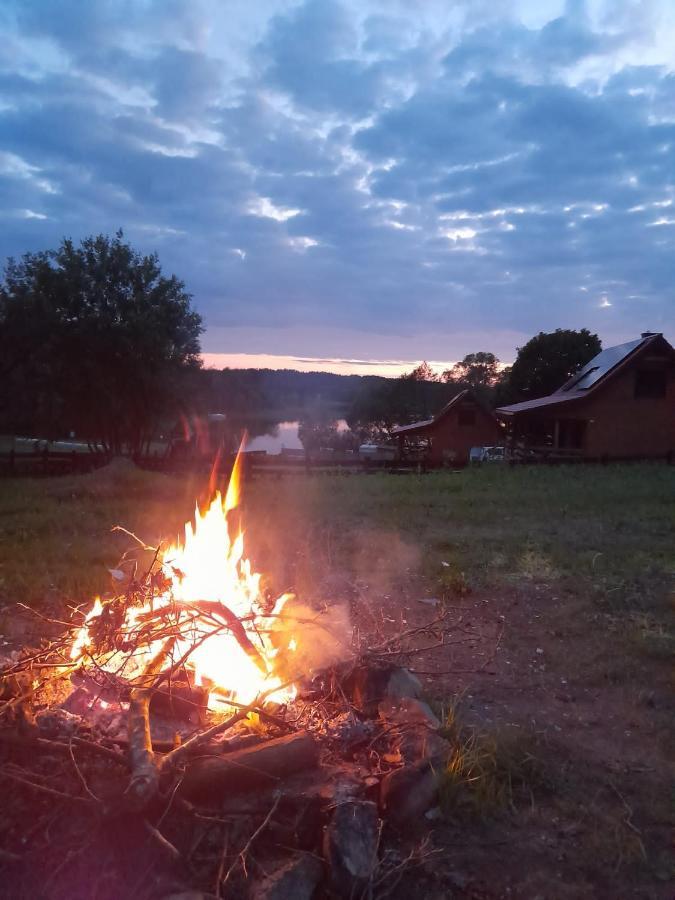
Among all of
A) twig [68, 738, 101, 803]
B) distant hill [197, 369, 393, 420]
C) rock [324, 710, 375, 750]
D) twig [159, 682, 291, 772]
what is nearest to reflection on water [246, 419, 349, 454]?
distant hill [197, 369, 393, 420]

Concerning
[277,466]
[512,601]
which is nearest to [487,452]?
[277,466]

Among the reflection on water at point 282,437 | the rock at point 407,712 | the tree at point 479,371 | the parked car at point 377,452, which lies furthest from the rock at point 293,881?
the tree at point 479,371

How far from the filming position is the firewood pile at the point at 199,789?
2537mm

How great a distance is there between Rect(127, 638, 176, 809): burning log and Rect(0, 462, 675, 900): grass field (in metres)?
1.31

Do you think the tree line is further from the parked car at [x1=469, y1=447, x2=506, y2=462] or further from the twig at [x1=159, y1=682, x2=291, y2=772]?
the twig at [x1=159, y1=682, x2=291, y2=772]

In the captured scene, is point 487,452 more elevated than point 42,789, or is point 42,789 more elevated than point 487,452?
point 487,452

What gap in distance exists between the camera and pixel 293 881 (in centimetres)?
245

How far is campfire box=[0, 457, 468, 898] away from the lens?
2.60m

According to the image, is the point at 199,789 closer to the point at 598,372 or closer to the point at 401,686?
the point at 401,686

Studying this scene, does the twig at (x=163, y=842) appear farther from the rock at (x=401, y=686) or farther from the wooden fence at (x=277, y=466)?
the wooden fence at (x=277, y=466)

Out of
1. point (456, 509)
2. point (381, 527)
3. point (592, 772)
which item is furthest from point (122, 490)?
point (592, 772)

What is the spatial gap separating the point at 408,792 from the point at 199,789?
40.0 inches

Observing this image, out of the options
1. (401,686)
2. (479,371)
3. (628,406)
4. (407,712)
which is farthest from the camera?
(479,371)

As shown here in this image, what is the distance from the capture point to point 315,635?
15.4 ft
